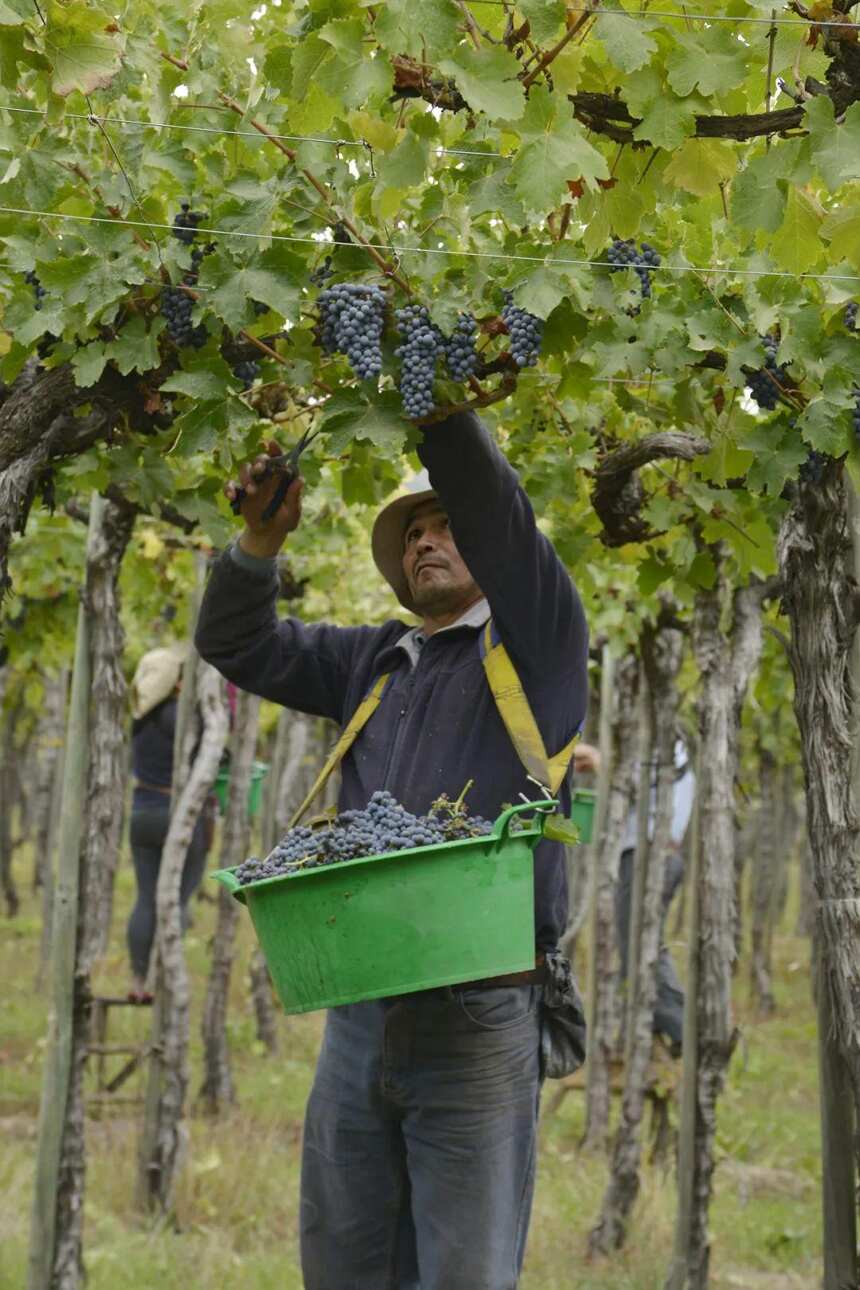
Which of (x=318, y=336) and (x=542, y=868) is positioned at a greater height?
(x=318, y=336)

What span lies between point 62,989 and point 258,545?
5.69 ft

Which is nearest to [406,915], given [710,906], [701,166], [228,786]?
[701,166]

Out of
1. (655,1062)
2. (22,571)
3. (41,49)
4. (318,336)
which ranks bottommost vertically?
(655,1062)

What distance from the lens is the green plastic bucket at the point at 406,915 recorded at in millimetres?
2707

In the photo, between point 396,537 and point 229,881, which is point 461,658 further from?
point 229,881

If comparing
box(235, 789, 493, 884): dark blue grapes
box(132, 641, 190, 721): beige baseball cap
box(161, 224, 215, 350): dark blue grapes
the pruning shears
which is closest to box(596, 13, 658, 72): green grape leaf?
box(161, 224, 215, 350): dark blue grapes

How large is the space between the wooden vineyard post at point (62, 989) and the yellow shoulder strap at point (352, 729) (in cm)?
128

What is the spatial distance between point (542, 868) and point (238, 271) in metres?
1.37

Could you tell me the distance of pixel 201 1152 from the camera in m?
6.84

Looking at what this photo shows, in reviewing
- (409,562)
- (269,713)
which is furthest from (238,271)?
(269,713)

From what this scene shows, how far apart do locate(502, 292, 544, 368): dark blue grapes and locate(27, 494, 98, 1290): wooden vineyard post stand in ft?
7.36

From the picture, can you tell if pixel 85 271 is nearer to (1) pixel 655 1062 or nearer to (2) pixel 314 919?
(2) pixel 314 919

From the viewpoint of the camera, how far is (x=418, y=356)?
274 centimetres

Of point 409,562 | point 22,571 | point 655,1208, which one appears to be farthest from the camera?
point 22,571
